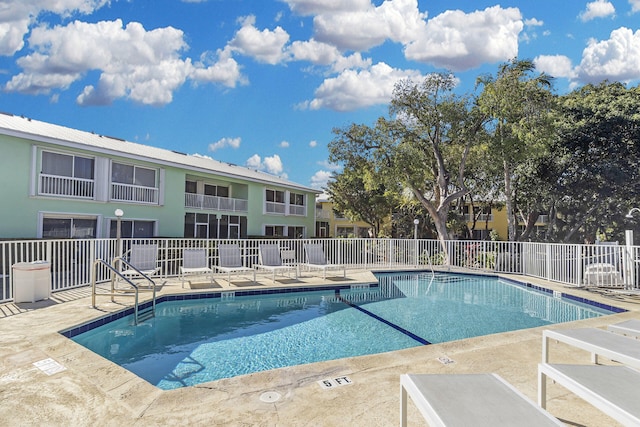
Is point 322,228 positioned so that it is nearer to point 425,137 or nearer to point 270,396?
point 425,137

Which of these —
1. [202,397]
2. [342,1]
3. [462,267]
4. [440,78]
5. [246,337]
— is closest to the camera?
[202,397]

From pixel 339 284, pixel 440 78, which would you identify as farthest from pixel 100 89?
pixel 339 284

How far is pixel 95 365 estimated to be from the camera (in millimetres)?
3943

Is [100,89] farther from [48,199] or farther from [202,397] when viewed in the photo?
[202,397]

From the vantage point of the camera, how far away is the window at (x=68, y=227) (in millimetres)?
13938

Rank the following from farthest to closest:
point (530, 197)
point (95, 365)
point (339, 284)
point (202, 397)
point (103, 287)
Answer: point (530, 197), point (339, 284), point (103, 287), point (95, 365), point (202, 397)

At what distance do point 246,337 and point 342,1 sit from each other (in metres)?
12.1

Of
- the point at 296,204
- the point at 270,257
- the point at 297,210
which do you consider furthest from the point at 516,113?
the point at 296,204

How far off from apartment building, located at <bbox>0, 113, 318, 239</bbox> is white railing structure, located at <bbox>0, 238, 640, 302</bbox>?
2.18m

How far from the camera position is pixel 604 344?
3.24 meters

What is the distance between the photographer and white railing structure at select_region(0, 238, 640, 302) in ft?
26.3

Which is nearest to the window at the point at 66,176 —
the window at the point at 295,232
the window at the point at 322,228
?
the window at the point at 295,232

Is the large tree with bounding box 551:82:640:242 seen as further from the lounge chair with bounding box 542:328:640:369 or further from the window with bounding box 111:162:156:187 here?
the window with bounding box 111:162:156:187

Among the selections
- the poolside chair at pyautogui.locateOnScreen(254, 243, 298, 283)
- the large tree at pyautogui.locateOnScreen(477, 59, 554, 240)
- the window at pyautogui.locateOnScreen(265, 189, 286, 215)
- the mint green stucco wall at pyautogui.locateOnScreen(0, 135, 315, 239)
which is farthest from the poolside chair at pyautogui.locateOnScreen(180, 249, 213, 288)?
the window at pyautogui.locateOnScreen(265, 189, 286, 215)
